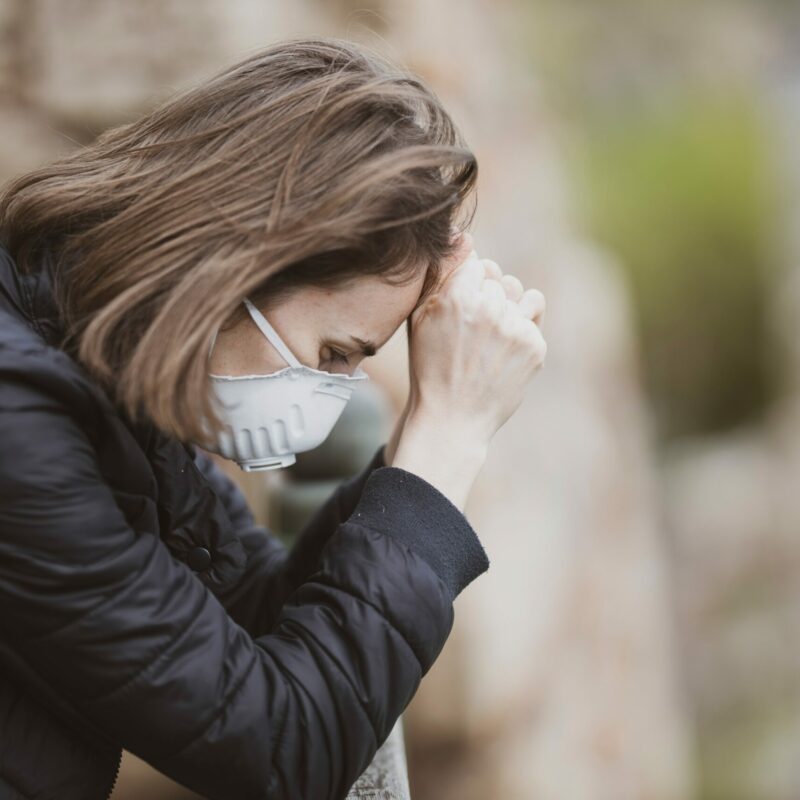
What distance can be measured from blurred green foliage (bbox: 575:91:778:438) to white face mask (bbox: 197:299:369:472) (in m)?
6.17

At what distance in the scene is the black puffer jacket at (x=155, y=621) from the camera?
1238 mm

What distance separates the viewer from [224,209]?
4.54ft

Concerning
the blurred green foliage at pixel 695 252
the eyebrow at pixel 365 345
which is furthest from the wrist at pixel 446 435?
the blurred green foliage at pixel 695 252

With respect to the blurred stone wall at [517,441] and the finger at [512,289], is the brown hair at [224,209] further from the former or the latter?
the blurred stone wall at [517,441]

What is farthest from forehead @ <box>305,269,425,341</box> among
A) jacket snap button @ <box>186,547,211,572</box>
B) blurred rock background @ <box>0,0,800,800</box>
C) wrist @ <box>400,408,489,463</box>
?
blurred rock background @ <box>0,0,800,800</box>

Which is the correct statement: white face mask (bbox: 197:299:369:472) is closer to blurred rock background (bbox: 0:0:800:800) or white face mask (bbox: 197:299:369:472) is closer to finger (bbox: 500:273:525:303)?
finger (bbox: 500:273:525:303)

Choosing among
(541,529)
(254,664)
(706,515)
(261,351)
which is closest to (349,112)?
(261,351)

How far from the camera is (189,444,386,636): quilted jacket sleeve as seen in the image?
1.84 meters

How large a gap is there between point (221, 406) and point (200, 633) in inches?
13.7

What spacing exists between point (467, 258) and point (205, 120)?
0.45 m

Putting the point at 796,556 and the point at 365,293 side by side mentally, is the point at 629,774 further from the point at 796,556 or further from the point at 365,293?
the point at 365,293

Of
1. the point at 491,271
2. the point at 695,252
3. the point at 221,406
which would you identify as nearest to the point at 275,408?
the point at 221,406

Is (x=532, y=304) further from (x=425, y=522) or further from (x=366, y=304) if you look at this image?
(x=425, y=522)

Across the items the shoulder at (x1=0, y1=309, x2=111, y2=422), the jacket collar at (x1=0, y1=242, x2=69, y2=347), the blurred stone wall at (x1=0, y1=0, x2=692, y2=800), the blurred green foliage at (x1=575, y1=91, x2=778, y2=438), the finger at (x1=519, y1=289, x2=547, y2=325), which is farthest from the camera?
the blurred green foliage at (x1=575, y1=91, x2=778, y2=438)
